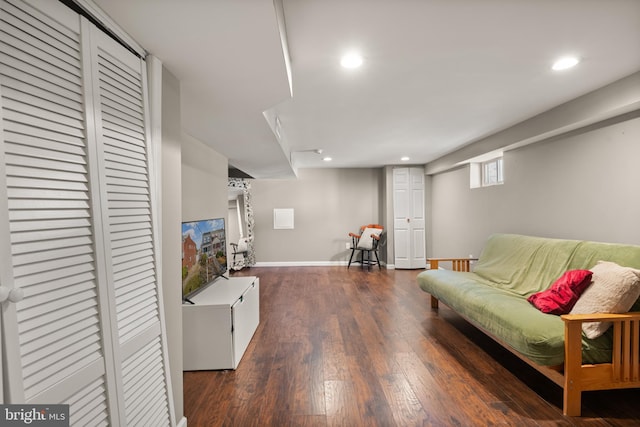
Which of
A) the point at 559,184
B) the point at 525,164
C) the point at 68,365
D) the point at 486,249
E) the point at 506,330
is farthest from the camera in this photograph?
the point at 486,249

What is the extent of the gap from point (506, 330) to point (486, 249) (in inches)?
76.7

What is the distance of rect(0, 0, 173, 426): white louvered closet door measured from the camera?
33.0 inches

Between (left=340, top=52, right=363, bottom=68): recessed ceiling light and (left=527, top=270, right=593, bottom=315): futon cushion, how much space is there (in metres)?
2.20

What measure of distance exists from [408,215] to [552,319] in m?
4.47

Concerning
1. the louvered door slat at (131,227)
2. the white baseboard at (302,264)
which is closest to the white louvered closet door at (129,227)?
the louvered door slat at (131,227)

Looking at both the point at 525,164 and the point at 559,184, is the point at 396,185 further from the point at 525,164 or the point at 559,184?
the point at 559,184

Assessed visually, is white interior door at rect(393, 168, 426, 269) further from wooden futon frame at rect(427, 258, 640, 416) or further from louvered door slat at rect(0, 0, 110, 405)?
louvered door slat at rect(0, 0, 110, 405)

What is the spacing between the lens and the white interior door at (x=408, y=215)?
6.52 metres

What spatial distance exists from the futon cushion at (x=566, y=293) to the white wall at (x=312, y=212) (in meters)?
4.77

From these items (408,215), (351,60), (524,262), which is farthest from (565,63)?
(408,215)

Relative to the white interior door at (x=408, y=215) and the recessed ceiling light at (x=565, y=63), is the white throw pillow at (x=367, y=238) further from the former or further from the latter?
the recessed ceiling light at (x=565, y=63)

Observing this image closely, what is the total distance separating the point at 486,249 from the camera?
13.0 feet

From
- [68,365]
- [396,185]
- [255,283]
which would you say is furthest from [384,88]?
[396,185]

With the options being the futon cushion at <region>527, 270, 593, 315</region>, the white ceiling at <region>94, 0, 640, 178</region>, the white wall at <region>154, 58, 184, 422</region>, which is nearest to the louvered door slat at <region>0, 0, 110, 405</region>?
the white ceiling at <region>94, 0, 640, 178</region>
